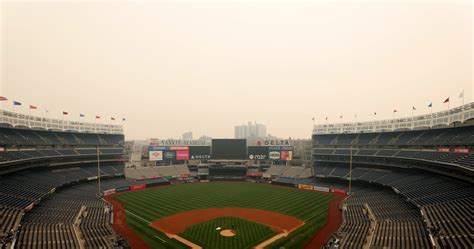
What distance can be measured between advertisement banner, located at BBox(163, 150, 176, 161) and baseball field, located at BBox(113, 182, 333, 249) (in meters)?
19.4

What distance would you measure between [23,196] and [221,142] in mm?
57787

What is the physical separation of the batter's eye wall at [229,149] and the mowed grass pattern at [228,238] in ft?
153

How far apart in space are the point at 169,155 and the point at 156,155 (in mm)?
4346

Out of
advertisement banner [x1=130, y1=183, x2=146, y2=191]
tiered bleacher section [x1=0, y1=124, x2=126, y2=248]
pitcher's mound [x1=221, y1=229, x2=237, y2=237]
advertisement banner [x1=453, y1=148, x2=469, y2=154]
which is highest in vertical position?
advertisement banner [x1=453, y1=148, x2=469, y2=154]

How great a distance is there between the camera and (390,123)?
66688mm

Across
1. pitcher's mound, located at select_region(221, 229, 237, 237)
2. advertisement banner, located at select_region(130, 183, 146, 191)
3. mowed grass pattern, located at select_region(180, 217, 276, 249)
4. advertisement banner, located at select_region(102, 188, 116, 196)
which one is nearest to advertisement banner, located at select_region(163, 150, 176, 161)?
advertisement banner, located at select_region(130, 183, 146, 191)

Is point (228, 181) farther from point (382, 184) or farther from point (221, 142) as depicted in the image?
point (382, 184)

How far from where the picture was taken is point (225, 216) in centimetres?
4353

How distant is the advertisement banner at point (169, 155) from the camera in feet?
282

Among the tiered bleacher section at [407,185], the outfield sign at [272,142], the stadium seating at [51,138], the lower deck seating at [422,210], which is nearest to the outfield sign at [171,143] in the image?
the stadium seating at [51,138]

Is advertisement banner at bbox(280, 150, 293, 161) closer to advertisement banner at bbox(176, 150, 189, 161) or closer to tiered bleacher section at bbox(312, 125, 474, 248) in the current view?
tiered bleacher section at bbox(312, 125, 474, 248)

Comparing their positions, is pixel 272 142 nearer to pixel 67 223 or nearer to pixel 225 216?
pixel 225 216

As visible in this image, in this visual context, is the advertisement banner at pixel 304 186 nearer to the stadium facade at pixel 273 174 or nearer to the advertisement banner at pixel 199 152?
the stadium facade at pixel 273 174

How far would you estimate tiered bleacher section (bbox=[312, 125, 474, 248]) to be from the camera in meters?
27.1
